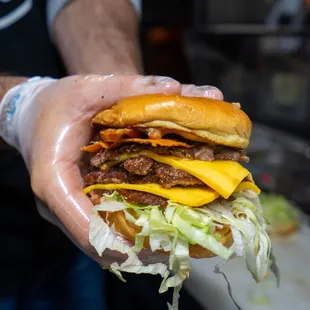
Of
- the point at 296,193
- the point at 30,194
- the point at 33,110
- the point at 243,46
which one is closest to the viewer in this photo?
the point at 33,110

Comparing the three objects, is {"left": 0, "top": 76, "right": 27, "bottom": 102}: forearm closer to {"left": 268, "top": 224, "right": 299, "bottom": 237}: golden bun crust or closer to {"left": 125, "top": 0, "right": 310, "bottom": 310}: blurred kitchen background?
{"left": 125, "top": 0, "right": 310, "bottom": 310}: blurred kitchen background

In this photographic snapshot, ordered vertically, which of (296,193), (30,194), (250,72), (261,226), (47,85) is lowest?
(296,193)

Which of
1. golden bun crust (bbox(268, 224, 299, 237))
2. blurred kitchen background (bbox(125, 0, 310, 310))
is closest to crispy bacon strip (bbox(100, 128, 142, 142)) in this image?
blurred kitchen background (bbox(125, 0, 310, 310))

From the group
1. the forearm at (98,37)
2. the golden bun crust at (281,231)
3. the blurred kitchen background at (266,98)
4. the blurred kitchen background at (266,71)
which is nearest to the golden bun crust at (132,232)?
the forearm at (98,37)

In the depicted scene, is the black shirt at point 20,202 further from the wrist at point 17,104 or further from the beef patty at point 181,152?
the beef patty at point 181,152

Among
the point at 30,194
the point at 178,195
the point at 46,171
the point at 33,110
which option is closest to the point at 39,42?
the point at 30,194

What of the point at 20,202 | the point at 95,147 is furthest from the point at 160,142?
the point at 20,202

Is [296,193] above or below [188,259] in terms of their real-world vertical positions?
below

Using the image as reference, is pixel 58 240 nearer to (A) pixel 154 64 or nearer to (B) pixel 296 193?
(B) pixel 296 193

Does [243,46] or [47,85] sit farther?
[243,46]

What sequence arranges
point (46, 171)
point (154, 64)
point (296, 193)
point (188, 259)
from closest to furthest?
1. point (188, 259)
2. point (46, 171)
3. point (296, 193)
4. point (154, 64)
